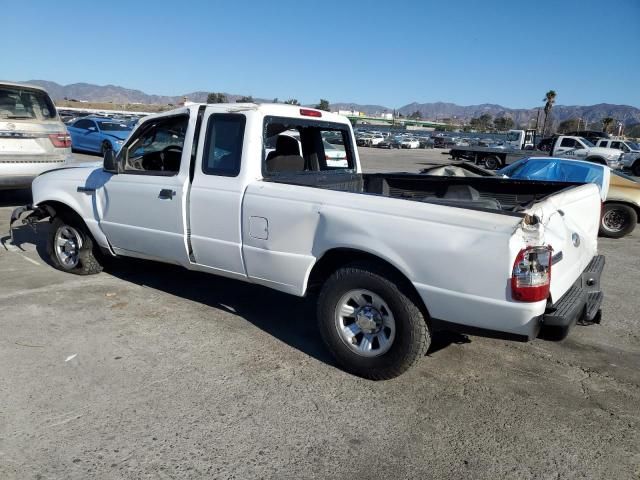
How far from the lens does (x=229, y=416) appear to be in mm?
3203

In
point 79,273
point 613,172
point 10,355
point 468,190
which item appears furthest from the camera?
point 613,172

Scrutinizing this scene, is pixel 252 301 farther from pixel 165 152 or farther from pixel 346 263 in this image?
pixel 346 263

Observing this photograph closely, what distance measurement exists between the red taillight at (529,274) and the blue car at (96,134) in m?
18.8

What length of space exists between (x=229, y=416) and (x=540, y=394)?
6.79ft

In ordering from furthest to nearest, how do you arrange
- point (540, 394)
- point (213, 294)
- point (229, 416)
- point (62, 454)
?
1. point (213, 294)
2. point (540, 394)
3. point (229, 416)
4. point (62, 454)

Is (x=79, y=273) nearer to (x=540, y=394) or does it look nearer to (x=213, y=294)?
(x=213, y=294)

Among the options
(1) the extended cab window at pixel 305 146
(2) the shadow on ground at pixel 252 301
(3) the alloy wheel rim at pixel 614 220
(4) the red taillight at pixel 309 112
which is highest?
(4) the red taillight at pixel 309 112

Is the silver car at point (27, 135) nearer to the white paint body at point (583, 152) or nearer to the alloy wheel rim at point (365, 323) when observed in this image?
the alloy wheel rim at point (365, 323)

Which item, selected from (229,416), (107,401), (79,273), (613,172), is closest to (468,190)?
(229,416)

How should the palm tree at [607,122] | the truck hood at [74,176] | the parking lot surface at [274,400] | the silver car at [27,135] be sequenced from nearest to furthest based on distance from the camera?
1. the parking lot surface at [274,400]
2. the truck hood at [74,176]
3. the silver car at [27,135]
4. the palm tree at [607,122]

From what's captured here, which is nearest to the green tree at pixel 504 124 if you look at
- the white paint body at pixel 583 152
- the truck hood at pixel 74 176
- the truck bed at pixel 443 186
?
the white paint body at pixel 583 152

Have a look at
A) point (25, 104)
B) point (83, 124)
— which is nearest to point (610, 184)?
point (25, 104)

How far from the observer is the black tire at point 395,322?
3.41 metres

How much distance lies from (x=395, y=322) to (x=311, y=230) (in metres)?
0.86
